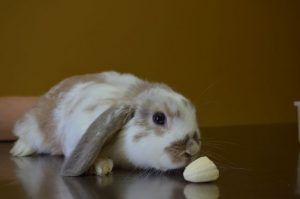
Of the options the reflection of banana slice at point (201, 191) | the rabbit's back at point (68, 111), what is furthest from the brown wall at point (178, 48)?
the reflection of banana slice at point (201, 191)

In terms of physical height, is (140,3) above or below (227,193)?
above

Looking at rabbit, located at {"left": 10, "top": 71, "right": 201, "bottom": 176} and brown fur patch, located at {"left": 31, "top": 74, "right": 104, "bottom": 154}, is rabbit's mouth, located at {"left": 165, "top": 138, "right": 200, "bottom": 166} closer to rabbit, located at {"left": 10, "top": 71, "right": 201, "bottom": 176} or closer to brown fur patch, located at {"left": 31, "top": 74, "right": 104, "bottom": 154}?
rabbit, located at {"left": 10, "top": 71, "right": 201, "bottom": 176}

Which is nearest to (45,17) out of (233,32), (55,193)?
(233,32)

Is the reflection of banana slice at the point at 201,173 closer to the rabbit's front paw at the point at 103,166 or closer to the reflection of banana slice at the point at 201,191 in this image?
the reflection of banana slice at the point at 201,191

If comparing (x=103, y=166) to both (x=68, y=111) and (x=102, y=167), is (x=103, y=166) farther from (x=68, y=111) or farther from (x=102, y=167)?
(x=68, y=111)

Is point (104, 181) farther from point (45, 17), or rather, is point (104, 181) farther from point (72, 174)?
point (45, 17)

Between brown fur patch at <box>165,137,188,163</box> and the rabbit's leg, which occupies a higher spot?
brown fur patch at <box>165,137,188,163</box>

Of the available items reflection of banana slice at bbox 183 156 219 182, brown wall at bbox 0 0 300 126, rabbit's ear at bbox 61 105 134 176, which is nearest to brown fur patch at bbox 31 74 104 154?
rabbit's ear at bbox 61 105 134 176
